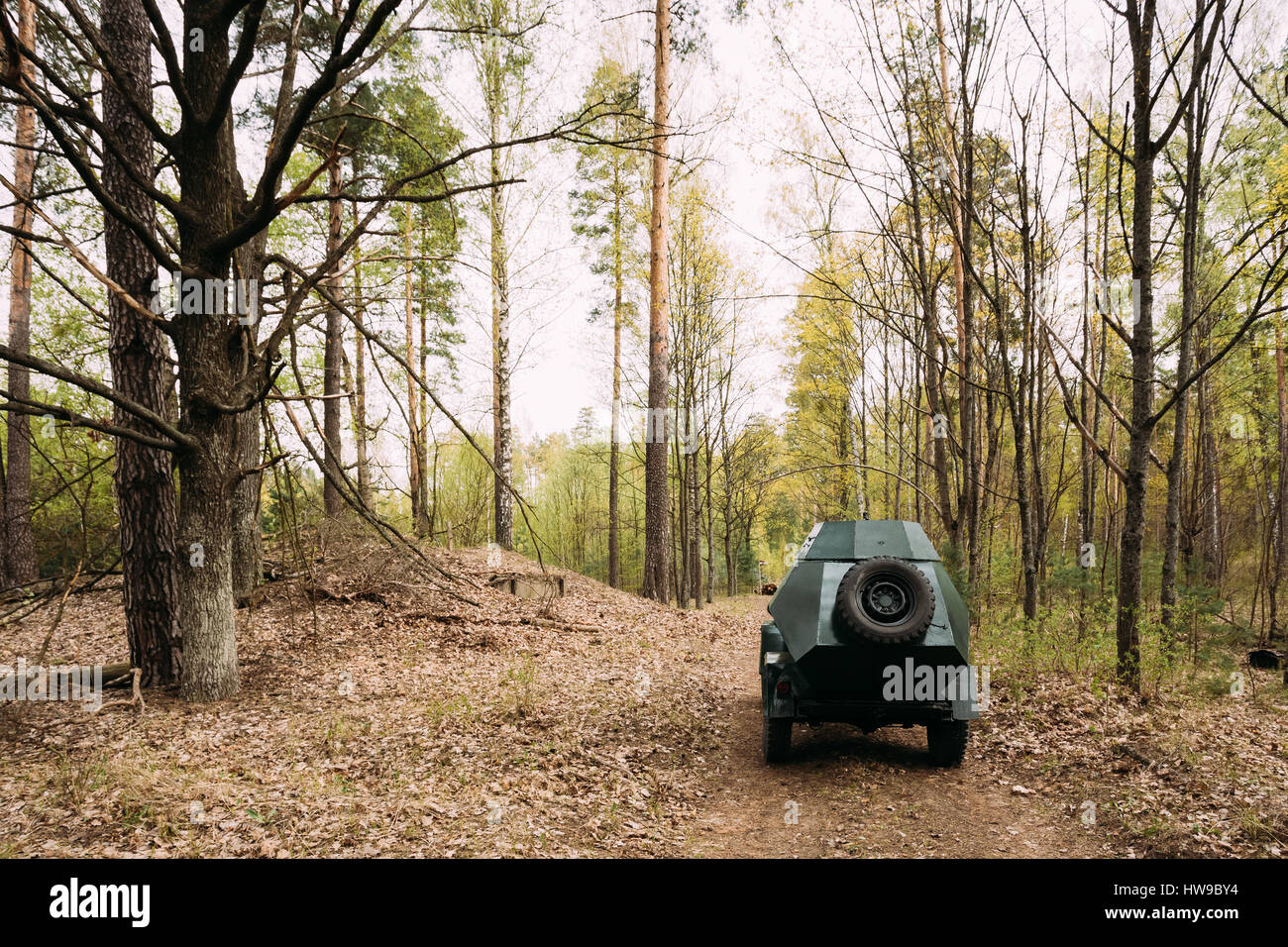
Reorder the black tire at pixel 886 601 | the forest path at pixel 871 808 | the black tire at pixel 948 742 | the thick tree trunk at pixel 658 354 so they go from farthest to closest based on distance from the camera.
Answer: the thick tree trunk at pixel 658 354, the black tire at pixel 948 742, the black tire at pixel 886 601, the forest path at pixel 871 808

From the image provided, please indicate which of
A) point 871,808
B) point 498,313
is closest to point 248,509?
point 498,313

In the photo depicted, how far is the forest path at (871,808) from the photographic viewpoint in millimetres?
3781

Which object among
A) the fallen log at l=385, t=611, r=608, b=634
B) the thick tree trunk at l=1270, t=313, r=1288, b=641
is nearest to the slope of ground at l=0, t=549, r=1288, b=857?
the fallen log at l=385, t=611, r=608, b=634

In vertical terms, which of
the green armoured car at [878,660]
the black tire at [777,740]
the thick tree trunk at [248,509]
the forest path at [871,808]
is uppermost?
the thick tree trunk at [248,509]

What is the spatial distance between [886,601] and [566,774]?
2.82 meters

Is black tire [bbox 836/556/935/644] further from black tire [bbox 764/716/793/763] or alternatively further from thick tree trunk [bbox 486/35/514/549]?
thick tree trunk [bbox 486/35/514/549]

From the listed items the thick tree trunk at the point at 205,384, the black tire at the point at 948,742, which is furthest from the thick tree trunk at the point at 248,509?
the black tire at the point at 948,742

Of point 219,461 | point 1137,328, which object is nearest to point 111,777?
point 219,461

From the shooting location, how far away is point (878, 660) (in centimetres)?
456

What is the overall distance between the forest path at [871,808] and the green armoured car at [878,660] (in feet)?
0.99

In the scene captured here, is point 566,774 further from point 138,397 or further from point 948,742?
point 138,397

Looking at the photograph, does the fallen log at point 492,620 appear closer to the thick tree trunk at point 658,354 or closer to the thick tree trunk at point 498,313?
the thick tree trunk at point 658,354
